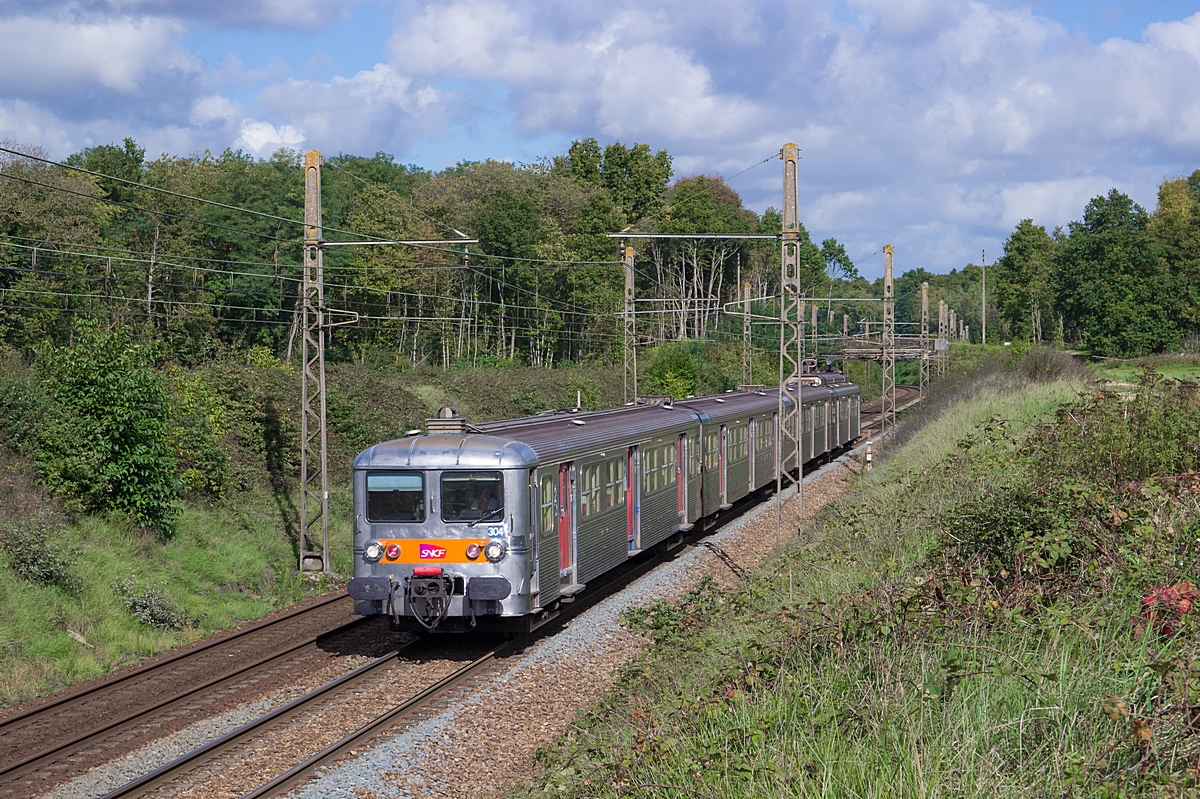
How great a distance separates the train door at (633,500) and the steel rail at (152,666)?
492 cm

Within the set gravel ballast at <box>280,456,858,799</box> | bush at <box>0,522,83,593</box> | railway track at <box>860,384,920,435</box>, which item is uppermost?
bush at <box>0,522,83,593</box>

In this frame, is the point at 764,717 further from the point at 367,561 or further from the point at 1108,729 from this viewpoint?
the point at 367,561

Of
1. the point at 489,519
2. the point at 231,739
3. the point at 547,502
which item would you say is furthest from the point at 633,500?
the point at 231,739

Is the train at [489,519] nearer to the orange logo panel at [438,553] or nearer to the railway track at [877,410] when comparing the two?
the orange logo panel at [438,553]

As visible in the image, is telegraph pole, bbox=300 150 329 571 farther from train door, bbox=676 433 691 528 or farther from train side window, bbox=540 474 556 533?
train door, bbox=676 433 691 528

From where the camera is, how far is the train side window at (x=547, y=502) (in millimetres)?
13320

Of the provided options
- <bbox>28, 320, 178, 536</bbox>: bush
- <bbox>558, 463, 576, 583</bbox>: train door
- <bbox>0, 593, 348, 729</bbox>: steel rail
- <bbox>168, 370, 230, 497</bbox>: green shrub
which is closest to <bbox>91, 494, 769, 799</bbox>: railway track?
<bbox>558, 463, 576, 583</bbox>: train door

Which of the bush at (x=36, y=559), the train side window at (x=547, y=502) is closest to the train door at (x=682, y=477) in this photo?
the train side window at (x=547, y=502)

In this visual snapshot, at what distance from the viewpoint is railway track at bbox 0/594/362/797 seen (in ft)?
→ 31.0

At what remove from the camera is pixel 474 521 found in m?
12.7

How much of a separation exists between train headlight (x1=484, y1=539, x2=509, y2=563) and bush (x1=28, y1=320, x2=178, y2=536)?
7933 millimetres

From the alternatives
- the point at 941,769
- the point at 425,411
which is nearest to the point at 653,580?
the point at 941,769

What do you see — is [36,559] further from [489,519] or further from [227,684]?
[489,519]

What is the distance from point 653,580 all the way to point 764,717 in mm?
10632
